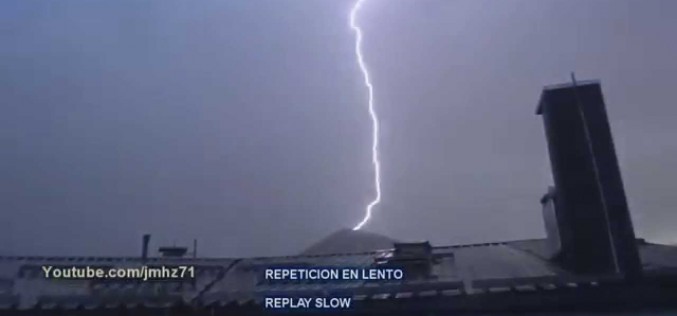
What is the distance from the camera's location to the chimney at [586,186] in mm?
12625

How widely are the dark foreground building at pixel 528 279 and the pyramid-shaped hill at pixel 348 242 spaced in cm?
2331

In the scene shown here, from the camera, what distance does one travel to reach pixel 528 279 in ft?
38.7

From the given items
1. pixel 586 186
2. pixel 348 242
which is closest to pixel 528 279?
pixel 586 186

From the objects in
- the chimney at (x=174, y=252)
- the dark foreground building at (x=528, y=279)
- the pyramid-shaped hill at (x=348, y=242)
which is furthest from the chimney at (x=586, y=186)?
the pyramid-shaped hill at (x=348, y=242)

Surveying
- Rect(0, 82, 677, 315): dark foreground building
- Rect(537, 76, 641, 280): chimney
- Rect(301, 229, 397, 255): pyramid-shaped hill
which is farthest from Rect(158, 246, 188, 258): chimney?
Rect(301, 229, 397, 255): pyramid-shaped hill

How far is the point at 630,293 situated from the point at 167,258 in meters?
12.3

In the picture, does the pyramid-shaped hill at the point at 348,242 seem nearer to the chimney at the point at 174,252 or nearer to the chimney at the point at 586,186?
the chimney at the point at 174,252

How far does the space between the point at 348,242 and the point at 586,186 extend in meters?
29.1

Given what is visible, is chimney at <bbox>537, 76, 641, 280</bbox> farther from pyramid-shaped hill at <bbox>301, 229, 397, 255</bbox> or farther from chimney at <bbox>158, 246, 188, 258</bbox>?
pyramid-shaped hill at <bbox>301, 229, 397, 255</bbox>

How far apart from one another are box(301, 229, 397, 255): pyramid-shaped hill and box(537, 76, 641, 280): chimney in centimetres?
2433

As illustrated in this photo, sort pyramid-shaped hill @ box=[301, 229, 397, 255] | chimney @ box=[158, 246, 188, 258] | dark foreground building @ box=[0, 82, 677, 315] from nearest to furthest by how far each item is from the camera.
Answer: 1. dark foreground building @ box=[0, 82, 677, 315]
2. chimney @ box=[158, 246, 188, 258]
3. pyramid-shaped hill @ box=[301, 229, 397, 255]

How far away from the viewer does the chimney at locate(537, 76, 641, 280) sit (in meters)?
12.6

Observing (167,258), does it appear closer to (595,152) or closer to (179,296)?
(179,296)

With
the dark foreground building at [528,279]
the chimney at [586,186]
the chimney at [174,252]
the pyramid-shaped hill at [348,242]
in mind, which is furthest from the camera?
the pyramid-shaped hill at [348,242]
